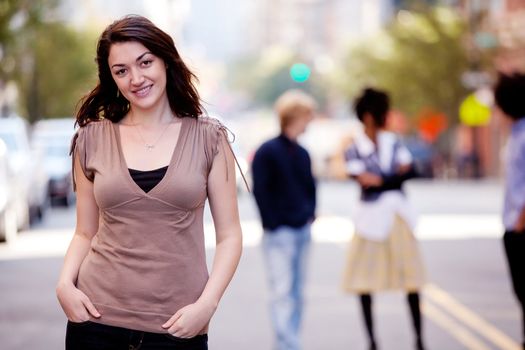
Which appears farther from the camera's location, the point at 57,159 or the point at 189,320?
the point at 57,159

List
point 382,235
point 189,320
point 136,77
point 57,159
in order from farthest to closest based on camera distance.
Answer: point 57,159
point 382,235
point 136,77
point 189,320

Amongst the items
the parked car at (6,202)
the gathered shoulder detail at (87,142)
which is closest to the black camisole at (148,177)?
the gathered shoulder detail at (87,142)

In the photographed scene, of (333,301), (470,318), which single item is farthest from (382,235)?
(333,301)

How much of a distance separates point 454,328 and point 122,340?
7.29 m

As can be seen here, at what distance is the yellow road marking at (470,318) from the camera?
1027cm

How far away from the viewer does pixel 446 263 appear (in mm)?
17391

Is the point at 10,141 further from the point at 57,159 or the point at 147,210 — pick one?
the point at 147,210

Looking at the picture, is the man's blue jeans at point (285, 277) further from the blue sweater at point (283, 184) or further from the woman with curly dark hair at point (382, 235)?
the woman with curly dark hair at point (382, 235)

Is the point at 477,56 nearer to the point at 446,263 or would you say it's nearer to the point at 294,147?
the point at 446,263

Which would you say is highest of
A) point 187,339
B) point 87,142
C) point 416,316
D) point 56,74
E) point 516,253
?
point 56,74

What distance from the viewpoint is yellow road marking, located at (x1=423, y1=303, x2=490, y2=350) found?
10.2 metres

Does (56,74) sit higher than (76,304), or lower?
higher

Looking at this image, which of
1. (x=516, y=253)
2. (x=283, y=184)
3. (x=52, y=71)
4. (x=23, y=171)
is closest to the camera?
(x=516, y=253)

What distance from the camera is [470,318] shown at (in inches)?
466
